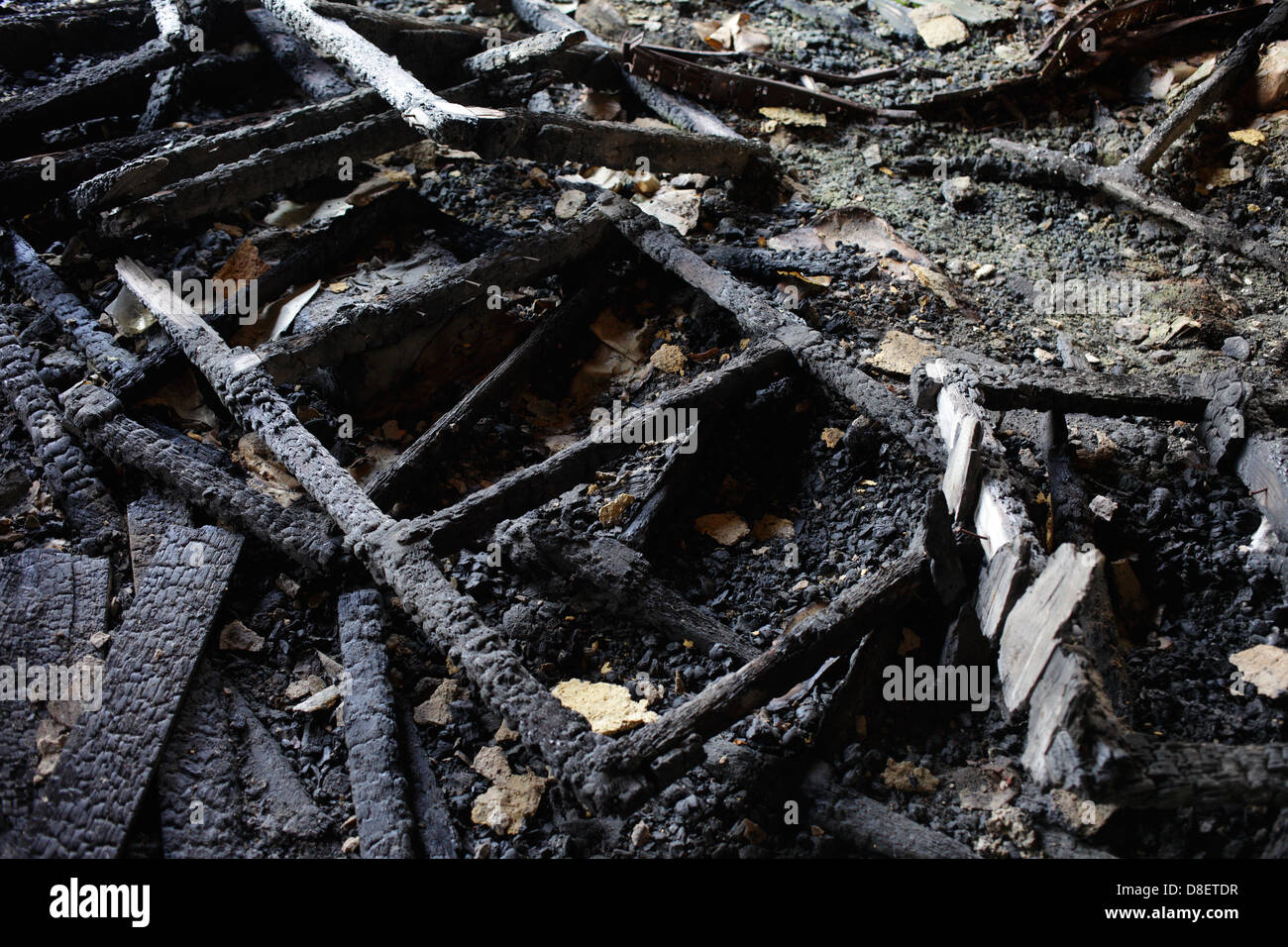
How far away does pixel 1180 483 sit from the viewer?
Result: 3.24 metres

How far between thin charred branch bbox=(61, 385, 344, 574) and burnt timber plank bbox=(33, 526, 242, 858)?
116 mm

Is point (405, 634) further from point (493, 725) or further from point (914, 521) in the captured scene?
point (914, 521)

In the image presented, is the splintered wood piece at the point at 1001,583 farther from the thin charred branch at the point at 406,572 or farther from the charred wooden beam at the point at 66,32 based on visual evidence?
the charred wooden beam at the point at 66,32

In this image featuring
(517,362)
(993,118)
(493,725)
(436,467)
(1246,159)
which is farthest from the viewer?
(993,118)

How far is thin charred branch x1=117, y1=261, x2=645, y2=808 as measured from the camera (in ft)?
7.55

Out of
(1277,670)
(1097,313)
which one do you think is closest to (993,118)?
(1097,313)

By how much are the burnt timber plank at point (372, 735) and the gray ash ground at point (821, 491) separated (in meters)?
0.11

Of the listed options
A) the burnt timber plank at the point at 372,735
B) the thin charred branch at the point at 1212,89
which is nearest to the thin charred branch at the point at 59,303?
the burnt timber plank at the point at 372,735

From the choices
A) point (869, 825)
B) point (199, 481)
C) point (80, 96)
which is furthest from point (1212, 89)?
point (80, 96)

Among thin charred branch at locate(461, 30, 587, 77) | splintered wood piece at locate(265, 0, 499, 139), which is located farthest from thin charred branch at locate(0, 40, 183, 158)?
thin charred branch at locate(461, 30, 587, 77)

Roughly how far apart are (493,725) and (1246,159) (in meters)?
4.83

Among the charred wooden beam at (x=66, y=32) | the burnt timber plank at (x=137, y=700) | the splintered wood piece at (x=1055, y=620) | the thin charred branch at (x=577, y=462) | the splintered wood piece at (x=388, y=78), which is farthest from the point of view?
the charred wooden beam at (x=66, y=32)

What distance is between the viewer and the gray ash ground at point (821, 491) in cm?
253
